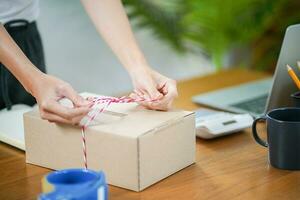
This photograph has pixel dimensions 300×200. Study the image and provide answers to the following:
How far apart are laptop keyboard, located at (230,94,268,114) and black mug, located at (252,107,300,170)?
1.16 ft

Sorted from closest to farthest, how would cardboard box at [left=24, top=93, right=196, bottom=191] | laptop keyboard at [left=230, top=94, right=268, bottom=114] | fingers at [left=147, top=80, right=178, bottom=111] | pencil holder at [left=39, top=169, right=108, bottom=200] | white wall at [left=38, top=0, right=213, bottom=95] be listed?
1. pencil holder at [left=39, top=169, right=108, bottom=200]
2. cardboard box at [left=24, top=93, right=196, bottom=191]
3. fingers at [left=147, top=80, right=178, bottom=111]
4. laptop keyboard at [left=230, top=94, right=268, bottom=114]
5. white wall at [left=38, top=0, right=213, bottom=95]

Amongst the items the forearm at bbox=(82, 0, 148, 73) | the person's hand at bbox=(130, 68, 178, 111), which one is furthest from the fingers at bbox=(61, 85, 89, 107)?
the forearm at bbox=(82, 0, 148, 73)

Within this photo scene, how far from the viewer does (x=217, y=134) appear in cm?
138

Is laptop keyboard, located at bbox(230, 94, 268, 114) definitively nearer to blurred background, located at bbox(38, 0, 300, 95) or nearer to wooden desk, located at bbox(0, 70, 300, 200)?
wooden desk, located at bbox(0, 70, 300, 200)

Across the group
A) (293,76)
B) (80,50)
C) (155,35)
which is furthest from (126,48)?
(155,35)

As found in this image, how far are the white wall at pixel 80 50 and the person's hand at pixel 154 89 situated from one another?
1.43 meters

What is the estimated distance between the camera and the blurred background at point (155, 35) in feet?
9.51

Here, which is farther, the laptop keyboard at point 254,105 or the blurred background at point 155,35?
the blurred background at point 155,35

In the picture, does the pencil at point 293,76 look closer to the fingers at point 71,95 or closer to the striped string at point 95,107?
the striped string at point 95,107

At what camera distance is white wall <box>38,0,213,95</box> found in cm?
285

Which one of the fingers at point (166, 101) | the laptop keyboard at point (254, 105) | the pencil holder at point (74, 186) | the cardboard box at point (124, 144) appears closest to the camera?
the pencil holder at point (74, 186)

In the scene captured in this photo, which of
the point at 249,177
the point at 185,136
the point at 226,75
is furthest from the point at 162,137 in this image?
the point at 226,75

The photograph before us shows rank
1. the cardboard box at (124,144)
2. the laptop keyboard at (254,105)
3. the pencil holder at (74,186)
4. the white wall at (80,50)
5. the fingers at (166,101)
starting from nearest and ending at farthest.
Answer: the pencil holder at (74,186), the cardboard box at (124,144), the fingers at (166,101), the laptop keyboard at (254,105), the white wall at (80,50)

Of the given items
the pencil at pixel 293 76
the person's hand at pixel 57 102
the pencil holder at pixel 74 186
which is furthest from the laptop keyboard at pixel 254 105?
the pencil holder at pixel 74 186
